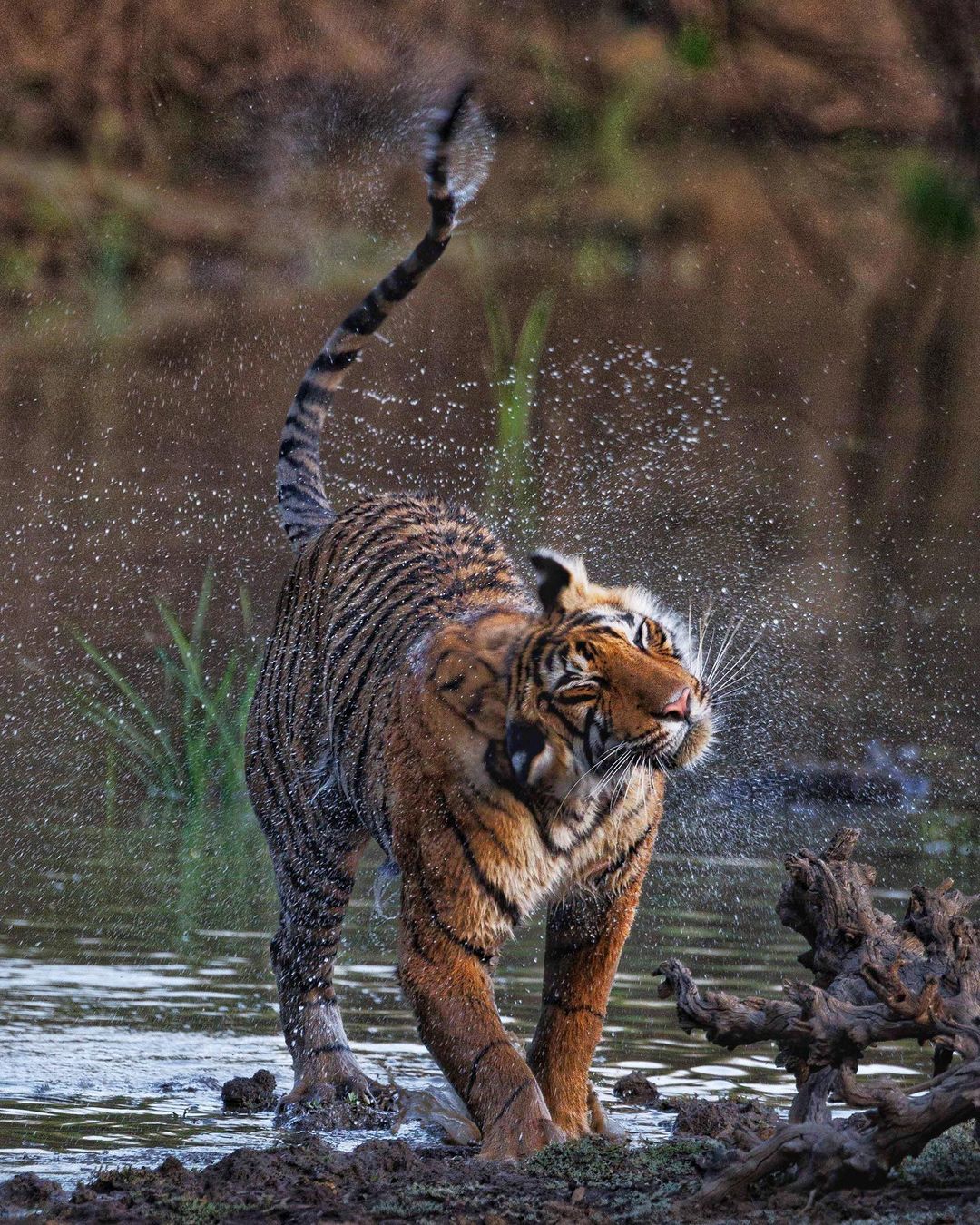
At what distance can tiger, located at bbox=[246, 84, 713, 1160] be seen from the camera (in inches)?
109

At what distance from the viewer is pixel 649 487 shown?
31.4ft

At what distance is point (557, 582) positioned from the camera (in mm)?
2918

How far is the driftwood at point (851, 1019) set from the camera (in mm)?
2072

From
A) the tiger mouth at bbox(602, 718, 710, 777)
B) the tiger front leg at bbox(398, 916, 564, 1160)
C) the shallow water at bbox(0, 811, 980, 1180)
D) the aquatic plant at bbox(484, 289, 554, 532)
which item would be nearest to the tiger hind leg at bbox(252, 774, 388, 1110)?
the shallow water at bbox(0, 811, 980, 1180)

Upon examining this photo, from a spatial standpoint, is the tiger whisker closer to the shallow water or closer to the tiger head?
the tiger head

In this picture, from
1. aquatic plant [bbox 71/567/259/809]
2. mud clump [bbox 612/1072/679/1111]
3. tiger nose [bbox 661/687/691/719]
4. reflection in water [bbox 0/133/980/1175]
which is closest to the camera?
tiger nose [bbox 661/687/691/719]

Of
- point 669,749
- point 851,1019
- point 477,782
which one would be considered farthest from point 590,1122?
point 851,1019

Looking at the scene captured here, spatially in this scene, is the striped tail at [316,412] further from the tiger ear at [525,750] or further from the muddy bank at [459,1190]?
the muddy bank at [459,1190]

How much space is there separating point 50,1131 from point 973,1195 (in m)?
1.57

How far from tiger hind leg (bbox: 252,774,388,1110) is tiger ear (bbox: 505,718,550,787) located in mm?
898

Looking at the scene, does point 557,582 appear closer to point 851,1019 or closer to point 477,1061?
point 477,1061

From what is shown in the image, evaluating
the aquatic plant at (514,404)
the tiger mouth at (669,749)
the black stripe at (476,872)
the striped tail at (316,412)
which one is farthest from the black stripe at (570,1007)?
the aquatic plant at (514,404)

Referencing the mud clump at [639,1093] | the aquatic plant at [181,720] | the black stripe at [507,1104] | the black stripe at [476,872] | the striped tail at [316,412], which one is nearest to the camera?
the black stripe at [507,1104]

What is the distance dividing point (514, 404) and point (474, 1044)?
632 cm
